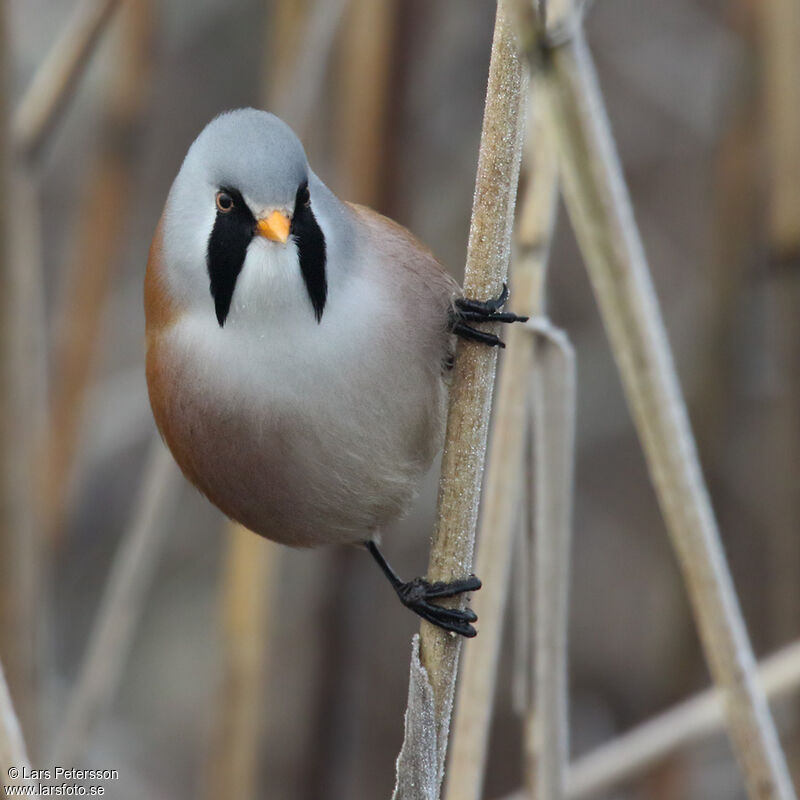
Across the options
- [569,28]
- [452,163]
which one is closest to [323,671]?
[452,163]

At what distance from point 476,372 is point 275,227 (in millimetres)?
275

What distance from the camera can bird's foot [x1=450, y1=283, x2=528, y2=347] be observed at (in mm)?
1367

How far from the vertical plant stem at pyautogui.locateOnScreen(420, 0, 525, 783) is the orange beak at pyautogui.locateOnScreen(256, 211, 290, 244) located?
19 cm

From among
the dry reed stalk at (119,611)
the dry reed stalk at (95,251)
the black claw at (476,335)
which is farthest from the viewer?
the dry reed stalk at (95,251)

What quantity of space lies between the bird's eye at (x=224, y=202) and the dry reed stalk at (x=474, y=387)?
251mm

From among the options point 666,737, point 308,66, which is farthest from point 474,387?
point 308,66

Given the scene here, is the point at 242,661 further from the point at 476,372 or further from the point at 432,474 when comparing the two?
the point at 476,372

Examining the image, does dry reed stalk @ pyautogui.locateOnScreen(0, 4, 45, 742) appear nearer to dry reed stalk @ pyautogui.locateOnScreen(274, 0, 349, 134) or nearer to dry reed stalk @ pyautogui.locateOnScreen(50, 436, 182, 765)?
dry reed stalk @ pyautogui.locateOnScreen(50, 436, 182, 765)

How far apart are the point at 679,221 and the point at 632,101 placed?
0.30m

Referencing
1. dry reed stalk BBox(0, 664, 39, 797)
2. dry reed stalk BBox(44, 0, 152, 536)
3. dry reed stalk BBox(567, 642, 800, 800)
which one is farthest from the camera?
dry reed stalk BBox(44, 0, 152, 536)

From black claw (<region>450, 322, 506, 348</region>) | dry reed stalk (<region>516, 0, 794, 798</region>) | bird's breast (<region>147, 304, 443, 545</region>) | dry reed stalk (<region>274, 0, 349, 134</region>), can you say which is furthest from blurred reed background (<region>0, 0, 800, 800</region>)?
dry reed stalk (<region>516, 0, 794, 798</region>)

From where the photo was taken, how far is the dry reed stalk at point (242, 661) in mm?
2027

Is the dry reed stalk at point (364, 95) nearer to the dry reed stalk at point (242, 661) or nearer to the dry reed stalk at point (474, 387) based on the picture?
the dry reed stalk at point (242, 661)

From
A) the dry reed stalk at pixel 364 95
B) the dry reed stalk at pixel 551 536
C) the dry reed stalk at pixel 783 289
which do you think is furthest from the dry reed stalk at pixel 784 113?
the dry reed stalk at pixel 551 536
